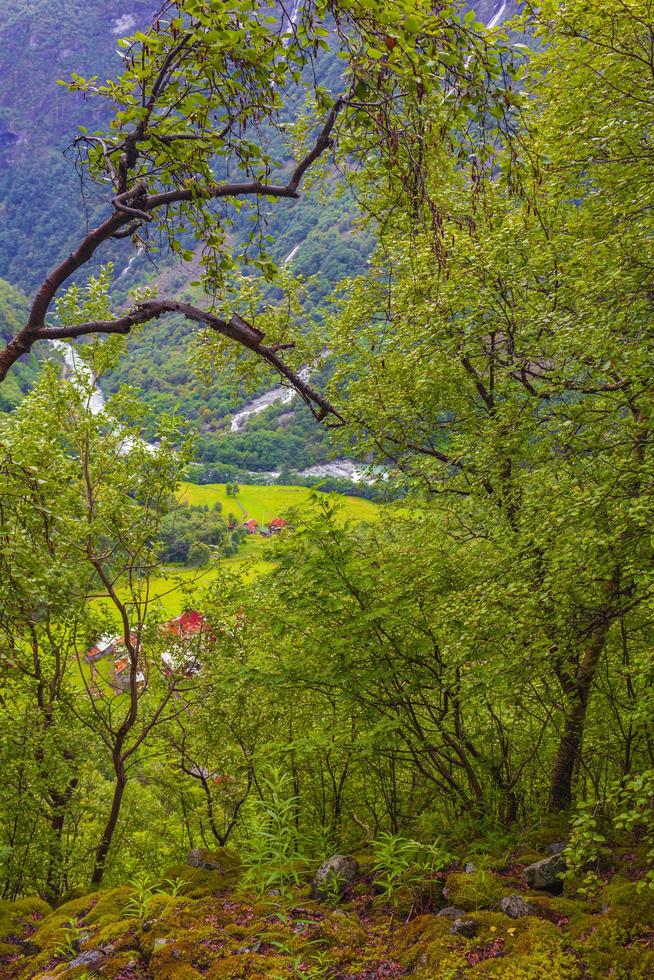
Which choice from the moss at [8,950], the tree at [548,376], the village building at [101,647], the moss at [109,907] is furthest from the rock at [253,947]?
the village building at [101,647]

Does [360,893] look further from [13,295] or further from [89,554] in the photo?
[13,295]

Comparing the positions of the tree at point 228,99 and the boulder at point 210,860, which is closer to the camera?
the tree at point 228,99

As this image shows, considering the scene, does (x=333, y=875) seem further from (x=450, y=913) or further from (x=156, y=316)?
(x=156, y=316)

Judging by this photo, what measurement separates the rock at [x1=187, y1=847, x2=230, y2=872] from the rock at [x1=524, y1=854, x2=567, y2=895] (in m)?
3.36

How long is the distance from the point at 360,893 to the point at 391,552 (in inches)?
136

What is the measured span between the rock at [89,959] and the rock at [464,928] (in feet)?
8.72

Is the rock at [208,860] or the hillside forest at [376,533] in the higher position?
the hillside forest at [376,533]

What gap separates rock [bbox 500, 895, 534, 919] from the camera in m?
5.00

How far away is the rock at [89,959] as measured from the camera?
16.4 feet

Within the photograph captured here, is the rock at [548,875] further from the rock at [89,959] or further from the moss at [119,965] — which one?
the rock at [89,959]

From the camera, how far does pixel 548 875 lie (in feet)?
17.9

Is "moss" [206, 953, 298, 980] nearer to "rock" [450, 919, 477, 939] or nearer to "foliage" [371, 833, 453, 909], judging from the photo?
"foliage" [371, 833, 453, 909]

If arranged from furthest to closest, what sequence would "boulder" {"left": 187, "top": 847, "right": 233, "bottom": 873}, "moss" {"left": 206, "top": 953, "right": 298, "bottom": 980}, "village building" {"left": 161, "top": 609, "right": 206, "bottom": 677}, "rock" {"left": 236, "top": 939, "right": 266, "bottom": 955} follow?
1. "village building" {"left": 161, "top": 609, "right": 206, "bottom": 677}
2. "boulder" {"left": 187, "top": 847, "right": 233, "bottom": 873}
3. "rock" {"left": 236, "top": 939, "right": 266, "bottom": 955}
4. "moss" {"left": 206, "top": 953, "right": 298, "bottom": 980}

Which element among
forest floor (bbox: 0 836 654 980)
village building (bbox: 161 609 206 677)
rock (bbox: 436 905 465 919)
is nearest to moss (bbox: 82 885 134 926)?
forest floor (bbox: 0 836 654 980)
